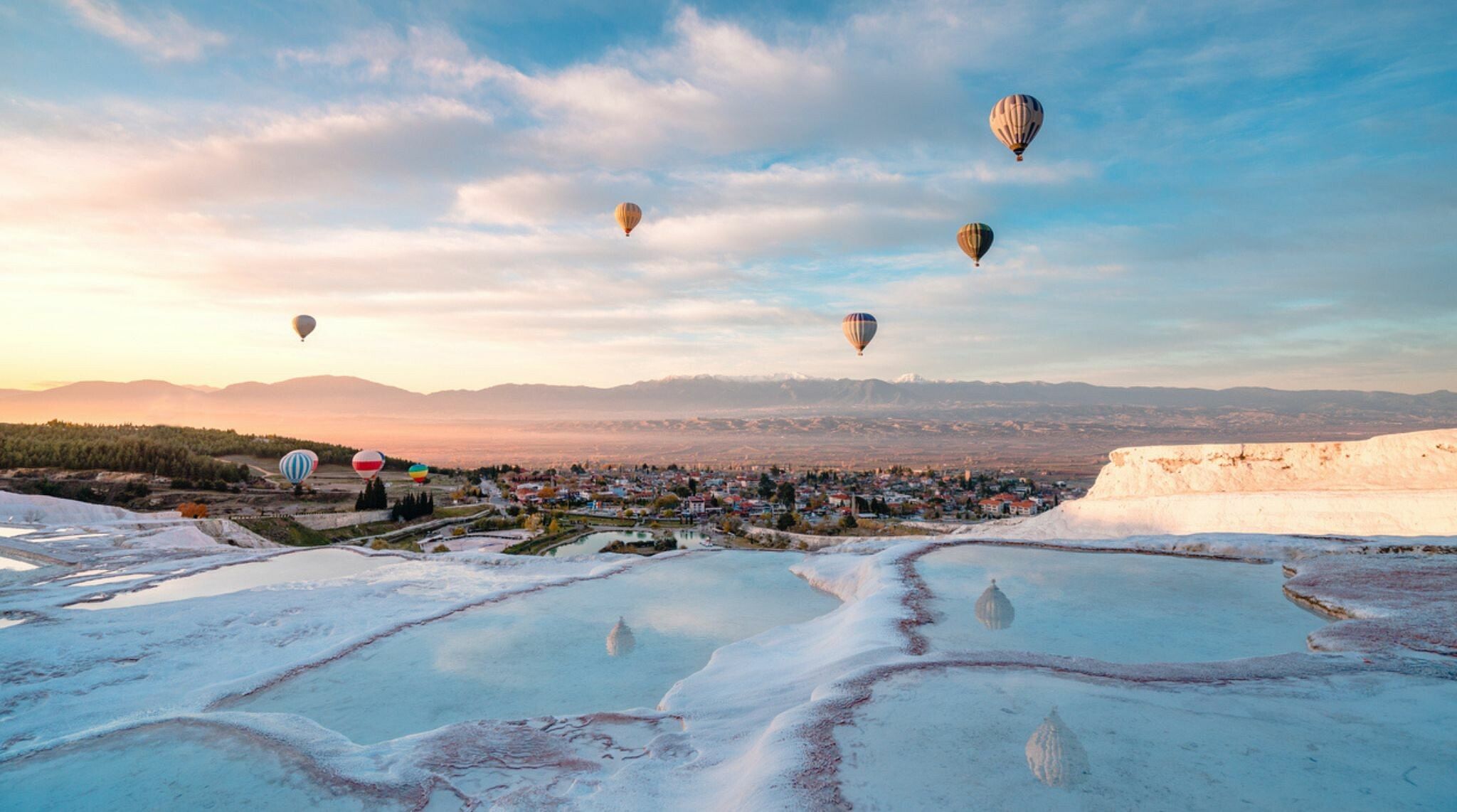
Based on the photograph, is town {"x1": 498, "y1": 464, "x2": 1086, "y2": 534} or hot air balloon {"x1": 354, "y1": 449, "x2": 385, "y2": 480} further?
town {"x1": 498, "y1": 464, "x2": 1086, "y2": 534}

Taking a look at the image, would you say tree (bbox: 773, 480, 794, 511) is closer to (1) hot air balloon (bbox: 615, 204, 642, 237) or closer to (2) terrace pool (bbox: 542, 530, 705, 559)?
(2) terrace pool (bbox: 542, 530, 705, 559)

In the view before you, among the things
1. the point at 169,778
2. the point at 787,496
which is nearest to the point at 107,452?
the point at 787,496

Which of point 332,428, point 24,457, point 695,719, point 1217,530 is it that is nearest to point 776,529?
point 1217,530

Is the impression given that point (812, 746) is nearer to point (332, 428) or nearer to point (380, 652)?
point (380, 652)

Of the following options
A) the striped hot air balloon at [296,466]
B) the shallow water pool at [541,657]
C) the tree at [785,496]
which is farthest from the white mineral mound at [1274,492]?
the striped hot air balloon at [296,466]

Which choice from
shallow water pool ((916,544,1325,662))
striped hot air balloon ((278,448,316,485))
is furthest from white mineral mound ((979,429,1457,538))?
striped hot air balloon ((278,448,316,485))

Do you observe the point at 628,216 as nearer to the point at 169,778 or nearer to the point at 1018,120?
the point at 1018,120
